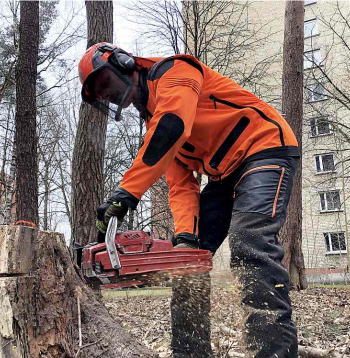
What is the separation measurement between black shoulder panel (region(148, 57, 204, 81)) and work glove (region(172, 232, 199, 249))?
1099mm

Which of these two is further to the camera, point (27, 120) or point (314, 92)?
point (314, 92)

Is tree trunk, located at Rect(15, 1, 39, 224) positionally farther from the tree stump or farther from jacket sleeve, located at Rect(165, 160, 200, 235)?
the tree stump

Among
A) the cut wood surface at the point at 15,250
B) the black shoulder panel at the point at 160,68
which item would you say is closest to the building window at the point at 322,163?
the black shoulder panel at the point at 160,68

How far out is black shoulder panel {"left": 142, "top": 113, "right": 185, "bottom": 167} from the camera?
2262 millimetres

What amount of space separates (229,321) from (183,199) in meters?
2.05

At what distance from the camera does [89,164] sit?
5.65 metres

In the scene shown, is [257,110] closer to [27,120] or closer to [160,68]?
[160,68]

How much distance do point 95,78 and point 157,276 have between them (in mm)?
1374

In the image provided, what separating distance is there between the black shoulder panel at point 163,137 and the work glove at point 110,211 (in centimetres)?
29

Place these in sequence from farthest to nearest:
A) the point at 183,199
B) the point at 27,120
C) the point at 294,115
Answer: the point at 294,115 < the point at 27,120 < the point at 183,199

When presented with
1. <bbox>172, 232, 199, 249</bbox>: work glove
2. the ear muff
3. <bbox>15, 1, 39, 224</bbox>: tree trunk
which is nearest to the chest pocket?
<bbox>172, 232, 199, 249</bbox>: work glove

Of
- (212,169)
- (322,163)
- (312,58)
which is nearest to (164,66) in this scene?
(212,169)

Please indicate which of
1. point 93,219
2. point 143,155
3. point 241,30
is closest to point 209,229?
point 143,155

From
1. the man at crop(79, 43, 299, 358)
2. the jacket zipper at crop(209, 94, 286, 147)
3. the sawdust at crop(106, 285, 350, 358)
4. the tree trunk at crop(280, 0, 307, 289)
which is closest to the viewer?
the man at crop(79, 43, 299, 358)
